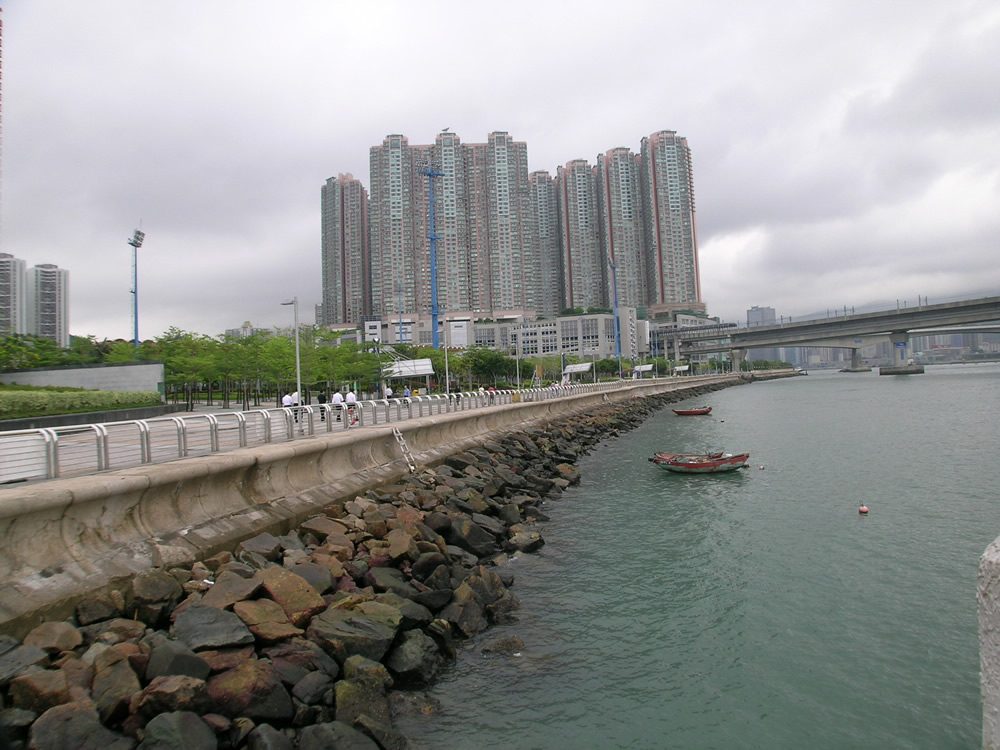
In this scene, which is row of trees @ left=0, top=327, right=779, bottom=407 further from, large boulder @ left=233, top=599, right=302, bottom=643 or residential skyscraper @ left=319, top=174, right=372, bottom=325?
residential skyscraper @ left=319, top=174, right=372, bottom=325

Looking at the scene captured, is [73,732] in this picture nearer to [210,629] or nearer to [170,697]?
[170,697]

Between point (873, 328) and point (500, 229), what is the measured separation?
90.0 metres

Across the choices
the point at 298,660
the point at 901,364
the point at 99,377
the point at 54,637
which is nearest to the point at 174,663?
the point at 54,637

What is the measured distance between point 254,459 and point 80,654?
5.48m

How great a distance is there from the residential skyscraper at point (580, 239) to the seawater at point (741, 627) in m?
169

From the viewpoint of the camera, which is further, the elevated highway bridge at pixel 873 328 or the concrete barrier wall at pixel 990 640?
the elevated highway bridge at pixel 873 328

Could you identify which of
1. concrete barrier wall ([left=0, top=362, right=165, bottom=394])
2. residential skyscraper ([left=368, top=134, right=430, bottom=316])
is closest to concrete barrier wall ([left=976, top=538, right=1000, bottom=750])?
concrete barrier wall ([left=0, top=362, right=165, bottom=394])

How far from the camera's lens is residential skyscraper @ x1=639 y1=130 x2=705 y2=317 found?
588 feet

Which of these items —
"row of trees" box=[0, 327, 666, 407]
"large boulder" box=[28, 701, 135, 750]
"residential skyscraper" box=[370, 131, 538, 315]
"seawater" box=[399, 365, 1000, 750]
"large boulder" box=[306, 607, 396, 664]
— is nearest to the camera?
"large boulder" box=[28, 701, 135, 750]

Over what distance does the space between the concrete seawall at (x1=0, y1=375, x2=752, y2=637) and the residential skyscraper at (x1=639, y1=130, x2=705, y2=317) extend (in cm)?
17888

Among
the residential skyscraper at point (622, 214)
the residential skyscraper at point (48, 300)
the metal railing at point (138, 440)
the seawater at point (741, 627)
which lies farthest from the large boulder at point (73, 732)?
the residential skyscraper at point (622, 214)

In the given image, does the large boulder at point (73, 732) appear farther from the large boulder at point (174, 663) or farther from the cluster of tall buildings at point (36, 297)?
the cluster of tall buildings at point (36, 297)

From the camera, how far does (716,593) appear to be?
13.3 m

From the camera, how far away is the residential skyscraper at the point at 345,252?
550 ft
